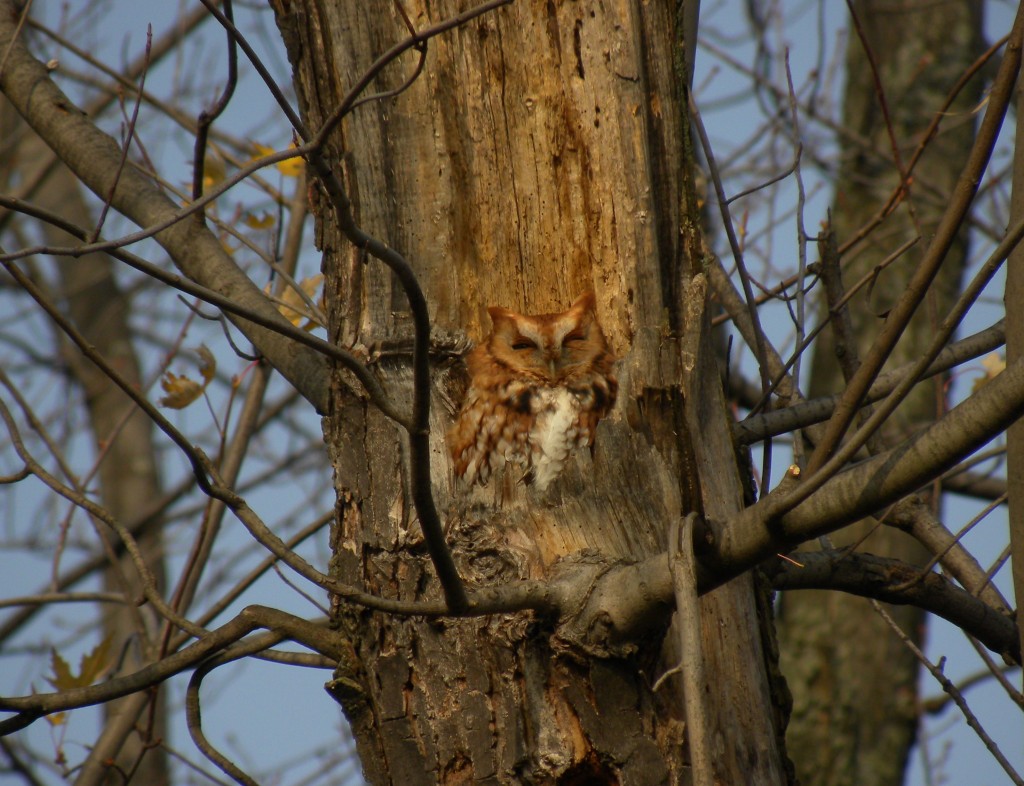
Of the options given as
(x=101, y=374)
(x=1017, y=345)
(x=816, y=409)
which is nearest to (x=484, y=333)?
(x=816, y=409)

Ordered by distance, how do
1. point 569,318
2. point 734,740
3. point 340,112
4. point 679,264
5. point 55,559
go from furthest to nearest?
point 55,559 → point 569,318 → point 679,264 → point 734,740 → point 340,112

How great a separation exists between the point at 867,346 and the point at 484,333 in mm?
4618

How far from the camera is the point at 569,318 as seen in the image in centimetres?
288

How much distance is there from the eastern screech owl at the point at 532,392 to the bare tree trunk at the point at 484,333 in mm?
102

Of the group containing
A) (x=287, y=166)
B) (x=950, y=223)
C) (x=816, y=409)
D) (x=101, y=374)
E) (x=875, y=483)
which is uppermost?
(x=101, y=374)

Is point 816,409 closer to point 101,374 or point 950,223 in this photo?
point 950,223

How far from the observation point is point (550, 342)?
3086 millimetres

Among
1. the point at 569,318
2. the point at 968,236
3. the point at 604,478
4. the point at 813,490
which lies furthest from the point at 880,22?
the point at 813,490

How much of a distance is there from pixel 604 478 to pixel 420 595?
458mm

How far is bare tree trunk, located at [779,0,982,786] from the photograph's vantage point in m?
6.37

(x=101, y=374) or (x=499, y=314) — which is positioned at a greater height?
(x=101, y=374)

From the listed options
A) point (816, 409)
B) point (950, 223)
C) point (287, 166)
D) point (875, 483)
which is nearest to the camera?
point (950, 223)

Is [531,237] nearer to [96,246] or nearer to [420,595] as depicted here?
[420,595]

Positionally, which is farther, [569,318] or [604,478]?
[569,318]
